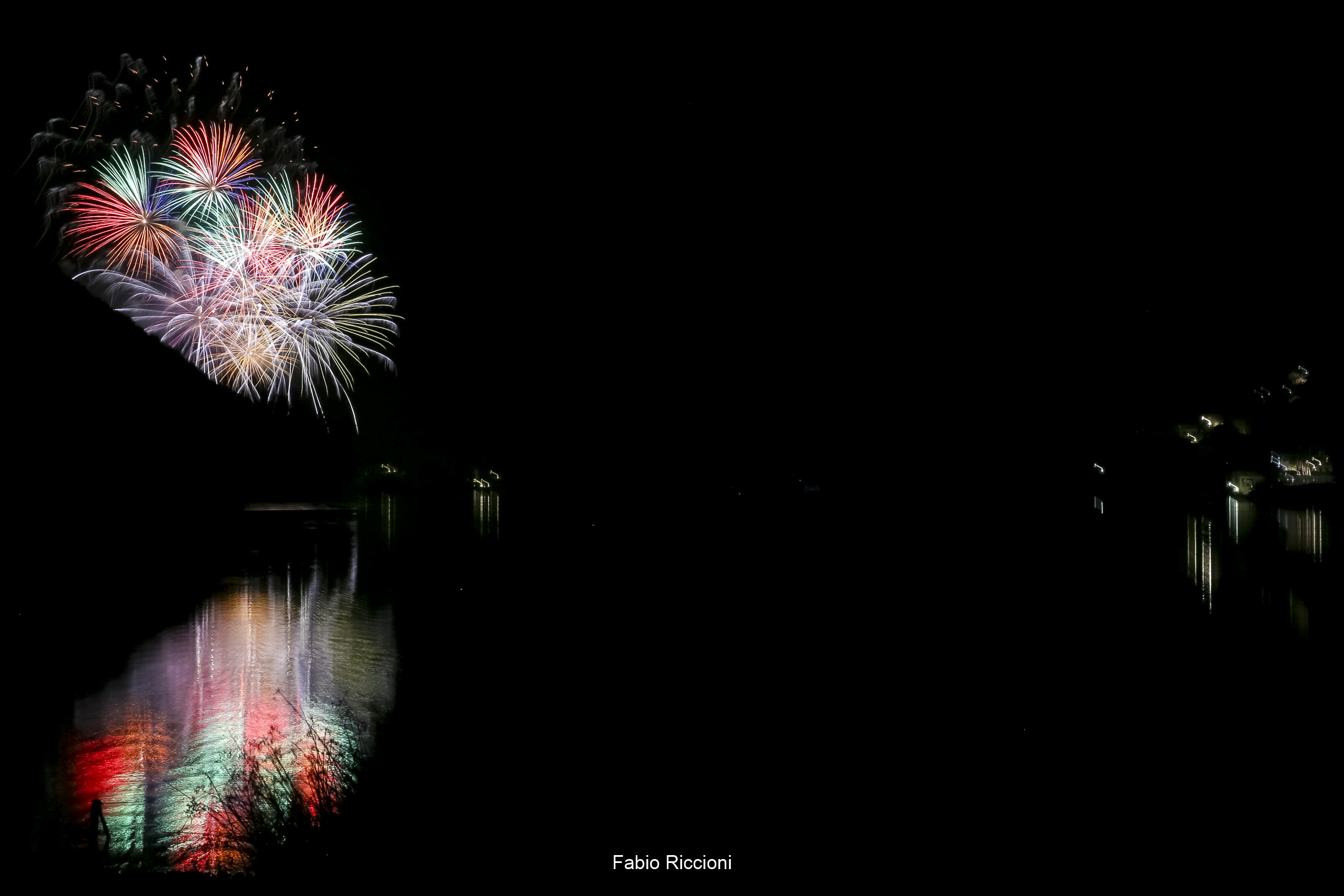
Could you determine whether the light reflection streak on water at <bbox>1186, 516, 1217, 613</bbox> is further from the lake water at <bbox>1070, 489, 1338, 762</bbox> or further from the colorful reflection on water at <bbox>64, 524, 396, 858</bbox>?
the colorful reflection on water at <bbox>64, 524, 396, 858</bbox>

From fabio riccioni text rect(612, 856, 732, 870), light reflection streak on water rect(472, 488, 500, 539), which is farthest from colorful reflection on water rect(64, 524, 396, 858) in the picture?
light reflection streak on water rect(472, 488, 500, 539)

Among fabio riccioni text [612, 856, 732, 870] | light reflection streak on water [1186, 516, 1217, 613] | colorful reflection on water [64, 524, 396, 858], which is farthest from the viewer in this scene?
light reflection streak on water [1186, 516, 1217, 613]

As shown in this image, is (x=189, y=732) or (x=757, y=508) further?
(x=757, y=508)

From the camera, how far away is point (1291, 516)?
35.0 m

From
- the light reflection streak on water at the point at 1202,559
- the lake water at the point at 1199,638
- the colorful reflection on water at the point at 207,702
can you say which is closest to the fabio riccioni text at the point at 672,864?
the colorful reflection on water at the point at 207,702

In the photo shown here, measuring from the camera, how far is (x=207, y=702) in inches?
333

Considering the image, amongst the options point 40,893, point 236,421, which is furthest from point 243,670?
point 236,421

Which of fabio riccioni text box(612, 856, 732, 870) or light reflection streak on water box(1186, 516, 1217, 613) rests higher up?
light reflection streak on water box(1186, 516, 1217, 613)

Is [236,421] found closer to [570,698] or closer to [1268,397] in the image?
[570,698]

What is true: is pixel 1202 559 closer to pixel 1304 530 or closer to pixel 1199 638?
pixel 1199 638

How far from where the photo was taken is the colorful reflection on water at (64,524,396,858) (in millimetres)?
6027

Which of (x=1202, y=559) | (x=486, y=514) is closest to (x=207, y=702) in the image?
(x=1202, y=559)

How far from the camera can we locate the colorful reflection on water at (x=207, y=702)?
6.03 metres

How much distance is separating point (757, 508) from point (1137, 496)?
2140cm
